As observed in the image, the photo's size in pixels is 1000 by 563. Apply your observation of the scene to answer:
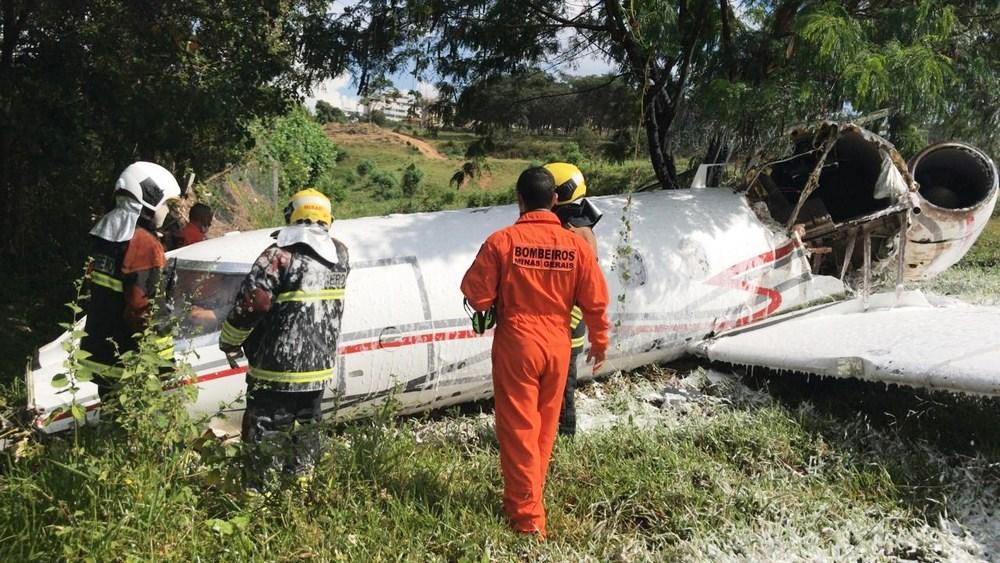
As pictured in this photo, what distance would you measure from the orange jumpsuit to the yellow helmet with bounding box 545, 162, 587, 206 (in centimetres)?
110

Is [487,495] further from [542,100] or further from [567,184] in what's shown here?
[542,100]

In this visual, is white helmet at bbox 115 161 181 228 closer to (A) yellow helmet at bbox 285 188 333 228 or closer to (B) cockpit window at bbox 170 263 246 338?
(B) cockpit window at bbox 170 263 246 338

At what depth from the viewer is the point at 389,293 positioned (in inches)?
195

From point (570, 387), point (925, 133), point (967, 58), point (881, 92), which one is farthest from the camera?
point (925, 133)

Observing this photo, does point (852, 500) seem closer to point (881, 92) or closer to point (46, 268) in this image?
point (881, 92)

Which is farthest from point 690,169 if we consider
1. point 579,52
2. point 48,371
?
point 48,371

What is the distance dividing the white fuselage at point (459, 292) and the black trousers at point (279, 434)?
0.20 m

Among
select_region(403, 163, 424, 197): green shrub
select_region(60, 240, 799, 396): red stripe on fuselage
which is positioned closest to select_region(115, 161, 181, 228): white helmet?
select_region(60, 240, 799, 396): red stripe on fuselage

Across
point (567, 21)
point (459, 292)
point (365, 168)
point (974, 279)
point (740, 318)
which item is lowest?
point (974, 279)

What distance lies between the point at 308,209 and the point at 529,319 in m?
1.36

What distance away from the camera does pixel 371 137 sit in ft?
199

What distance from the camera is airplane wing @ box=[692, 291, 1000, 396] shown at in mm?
4648

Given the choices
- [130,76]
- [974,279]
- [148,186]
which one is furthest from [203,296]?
[974,279]

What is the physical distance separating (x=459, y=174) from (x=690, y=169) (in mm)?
3237
